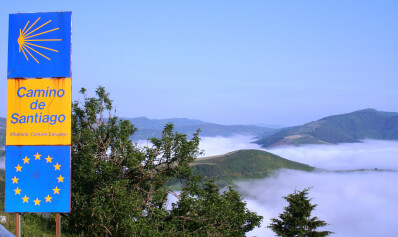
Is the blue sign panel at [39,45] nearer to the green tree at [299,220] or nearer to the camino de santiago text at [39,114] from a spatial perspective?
the camino de santiago text at [39,114]

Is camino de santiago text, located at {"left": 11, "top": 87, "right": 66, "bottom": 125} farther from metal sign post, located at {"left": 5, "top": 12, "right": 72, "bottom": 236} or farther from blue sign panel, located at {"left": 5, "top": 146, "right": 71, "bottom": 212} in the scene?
blue sign panel, located at {"left": 5, "top": 146, "right": 71, "bottom": 212}

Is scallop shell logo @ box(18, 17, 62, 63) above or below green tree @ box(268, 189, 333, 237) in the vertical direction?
above

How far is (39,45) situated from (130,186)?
12442 mm

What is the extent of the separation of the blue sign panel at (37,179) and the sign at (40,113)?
0.68 ft

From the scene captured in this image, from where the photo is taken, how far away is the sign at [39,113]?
307 inches

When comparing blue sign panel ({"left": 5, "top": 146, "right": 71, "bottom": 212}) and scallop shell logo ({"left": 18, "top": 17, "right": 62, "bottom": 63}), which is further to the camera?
scallop shell logo ({"left": 18, "top": 17, "right": 62, "bottom": 63})

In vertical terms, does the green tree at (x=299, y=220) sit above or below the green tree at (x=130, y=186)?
below

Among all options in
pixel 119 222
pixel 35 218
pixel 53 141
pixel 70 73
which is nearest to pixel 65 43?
pixel 70 73

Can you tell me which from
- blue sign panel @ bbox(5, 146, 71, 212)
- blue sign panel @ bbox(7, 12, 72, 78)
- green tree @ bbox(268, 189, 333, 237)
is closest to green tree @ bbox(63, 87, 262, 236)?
blue sign panel @ bbox(5, 146, 71, 212)

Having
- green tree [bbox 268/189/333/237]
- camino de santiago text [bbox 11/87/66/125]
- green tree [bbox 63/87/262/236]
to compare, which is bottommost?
green tree [bbox 268/189/333/237]

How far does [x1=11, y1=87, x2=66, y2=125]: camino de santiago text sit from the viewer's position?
7.87m

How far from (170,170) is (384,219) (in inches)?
8312

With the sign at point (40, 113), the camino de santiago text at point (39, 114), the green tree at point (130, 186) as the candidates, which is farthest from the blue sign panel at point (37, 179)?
the green tree at point (130, 186)

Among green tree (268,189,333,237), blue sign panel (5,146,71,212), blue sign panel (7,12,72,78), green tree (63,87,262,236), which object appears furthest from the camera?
green tree (268,189,333,237)
